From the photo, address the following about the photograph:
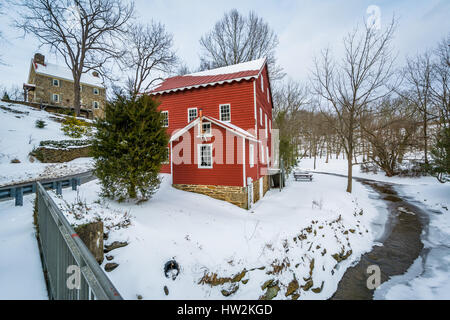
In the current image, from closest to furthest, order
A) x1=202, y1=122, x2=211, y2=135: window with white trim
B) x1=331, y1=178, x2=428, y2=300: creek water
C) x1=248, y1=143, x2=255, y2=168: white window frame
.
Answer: x1=331, y1=178, x2=428, y2=300: creek water < x1=202, y1=122, x2=211, y2=135: window with white trim < x1=248, y1=143, x2=255, y2=168: white window frame

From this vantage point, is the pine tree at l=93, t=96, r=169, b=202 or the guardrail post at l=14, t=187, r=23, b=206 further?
the pine tree at l=93, t=96, r=169, b=202

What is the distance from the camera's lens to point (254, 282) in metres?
5.80

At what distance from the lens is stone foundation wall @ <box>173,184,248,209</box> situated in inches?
414

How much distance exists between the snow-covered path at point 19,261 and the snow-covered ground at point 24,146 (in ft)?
27.9

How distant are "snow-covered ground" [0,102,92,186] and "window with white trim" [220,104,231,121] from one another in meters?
11.8

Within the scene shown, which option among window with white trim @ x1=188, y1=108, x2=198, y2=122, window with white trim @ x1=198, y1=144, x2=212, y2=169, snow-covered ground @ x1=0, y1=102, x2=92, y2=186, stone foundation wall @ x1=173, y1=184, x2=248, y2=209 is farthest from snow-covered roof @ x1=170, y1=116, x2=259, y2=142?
snow-covered ground @ x1=0, y1=102, x2=92, y2=186

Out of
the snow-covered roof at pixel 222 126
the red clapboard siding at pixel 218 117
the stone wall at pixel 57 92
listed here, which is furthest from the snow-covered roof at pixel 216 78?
the stone wall at pixel 57 92

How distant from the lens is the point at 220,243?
6.32 meters

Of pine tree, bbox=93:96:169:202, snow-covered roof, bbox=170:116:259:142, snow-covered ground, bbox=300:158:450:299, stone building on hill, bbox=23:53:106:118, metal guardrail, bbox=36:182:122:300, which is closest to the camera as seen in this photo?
metal guardrail, bbox=36:182:122:300

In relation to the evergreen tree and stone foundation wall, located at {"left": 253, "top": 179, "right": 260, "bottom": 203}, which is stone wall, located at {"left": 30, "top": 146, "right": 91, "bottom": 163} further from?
the evergreen tree

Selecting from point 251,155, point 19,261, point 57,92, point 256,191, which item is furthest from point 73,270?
point 57,92
